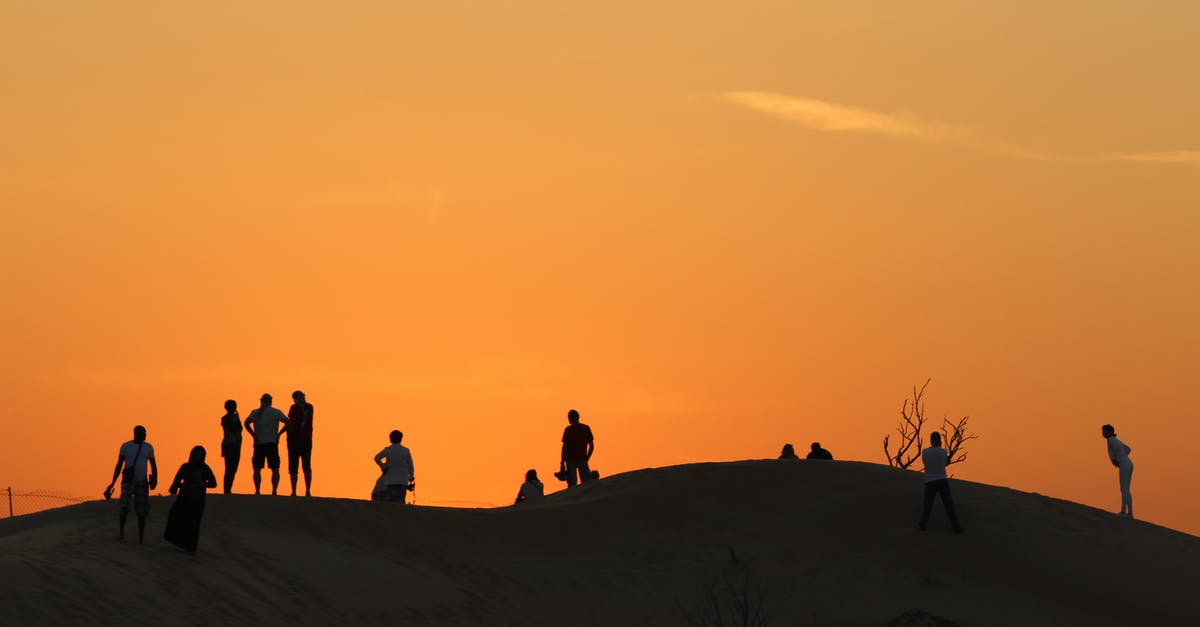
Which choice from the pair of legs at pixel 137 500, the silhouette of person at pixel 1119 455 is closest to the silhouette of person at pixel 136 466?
the pair of legs at pixel 137 500

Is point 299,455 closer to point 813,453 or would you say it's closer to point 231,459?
point 231,459

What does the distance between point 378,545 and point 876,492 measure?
10.4 m

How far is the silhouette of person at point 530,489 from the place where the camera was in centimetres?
3594

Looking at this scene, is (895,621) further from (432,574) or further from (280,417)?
(280,417)

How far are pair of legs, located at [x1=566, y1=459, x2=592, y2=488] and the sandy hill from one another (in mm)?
265

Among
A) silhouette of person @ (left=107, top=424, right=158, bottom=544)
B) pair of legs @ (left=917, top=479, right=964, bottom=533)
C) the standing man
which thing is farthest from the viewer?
the standing man

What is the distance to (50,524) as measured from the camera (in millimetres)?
27516

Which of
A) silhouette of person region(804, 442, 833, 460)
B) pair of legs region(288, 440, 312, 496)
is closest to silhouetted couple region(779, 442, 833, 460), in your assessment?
silhouette of person region(804, 442, 833, 460)

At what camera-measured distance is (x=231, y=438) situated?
1102 inches

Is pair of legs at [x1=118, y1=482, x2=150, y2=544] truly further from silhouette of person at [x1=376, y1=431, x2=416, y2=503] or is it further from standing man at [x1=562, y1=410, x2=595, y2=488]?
standing man at [x1=562, y1=410, x2=595, y2=488]

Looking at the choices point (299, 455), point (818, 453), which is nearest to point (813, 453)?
point (818, 453)

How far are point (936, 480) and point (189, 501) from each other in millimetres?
13345

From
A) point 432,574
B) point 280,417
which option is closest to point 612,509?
point 432,574

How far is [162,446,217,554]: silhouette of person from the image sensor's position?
2412 cm
